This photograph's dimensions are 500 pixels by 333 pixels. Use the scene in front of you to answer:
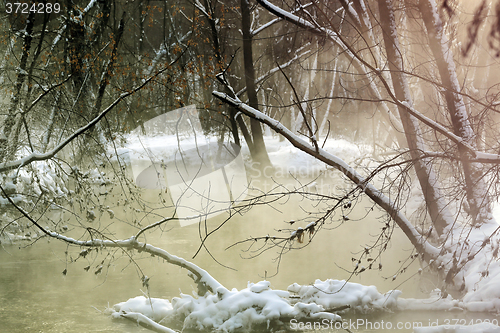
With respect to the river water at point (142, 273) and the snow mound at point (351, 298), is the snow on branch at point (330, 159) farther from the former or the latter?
the snow mound at point (351, 298)

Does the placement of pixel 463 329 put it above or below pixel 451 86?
below

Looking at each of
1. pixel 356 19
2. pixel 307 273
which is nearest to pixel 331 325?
pixel 307 273

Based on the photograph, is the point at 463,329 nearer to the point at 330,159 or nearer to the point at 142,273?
the point at 330,159

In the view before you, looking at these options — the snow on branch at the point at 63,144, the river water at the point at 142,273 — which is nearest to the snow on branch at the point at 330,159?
the river water at the point at 142,273

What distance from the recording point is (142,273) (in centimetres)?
428

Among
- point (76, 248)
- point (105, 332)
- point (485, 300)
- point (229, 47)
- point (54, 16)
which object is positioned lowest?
point (105, 332)

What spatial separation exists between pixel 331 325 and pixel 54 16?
24.4ft

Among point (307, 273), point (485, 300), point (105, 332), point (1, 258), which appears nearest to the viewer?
point (485, 300)

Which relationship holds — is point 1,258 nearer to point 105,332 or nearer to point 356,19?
point 105,332

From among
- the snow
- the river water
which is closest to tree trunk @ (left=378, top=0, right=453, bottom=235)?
the river water

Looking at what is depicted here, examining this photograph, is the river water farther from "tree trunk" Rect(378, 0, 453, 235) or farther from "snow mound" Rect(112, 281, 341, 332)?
"tree trunk" Rect(378, 0, 453, 235)

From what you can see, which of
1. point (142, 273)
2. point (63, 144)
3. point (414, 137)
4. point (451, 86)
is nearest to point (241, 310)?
point (142, 273)

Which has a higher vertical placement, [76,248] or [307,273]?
[76,248]

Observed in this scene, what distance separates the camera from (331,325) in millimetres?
4422
